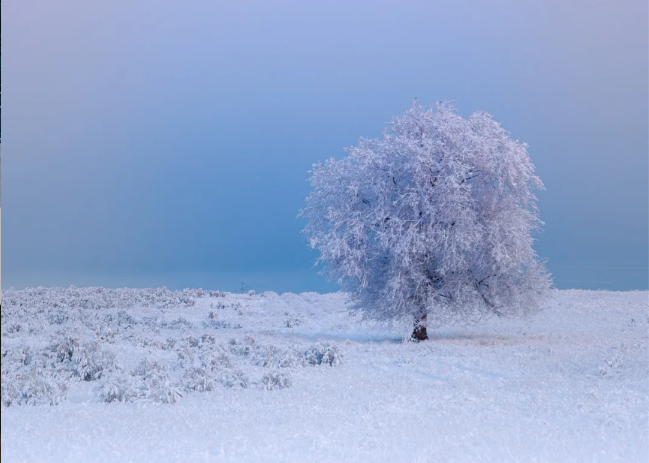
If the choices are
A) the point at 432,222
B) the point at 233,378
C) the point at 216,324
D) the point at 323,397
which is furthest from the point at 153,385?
the point at 216,324

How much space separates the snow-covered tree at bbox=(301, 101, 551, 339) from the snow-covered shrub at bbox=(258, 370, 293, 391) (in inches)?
239

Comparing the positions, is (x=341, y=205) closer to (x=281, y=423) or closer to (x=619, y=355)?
(x=619, y=355)

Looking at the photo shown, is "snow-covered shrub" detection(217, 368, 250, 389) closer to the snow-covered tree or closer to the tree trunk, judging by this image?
the snow-covered tree

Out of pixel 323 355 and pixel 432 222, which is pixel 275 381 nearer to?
pixel 323 355

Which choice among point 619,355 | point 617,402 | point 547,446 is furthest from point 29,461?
point 619,355

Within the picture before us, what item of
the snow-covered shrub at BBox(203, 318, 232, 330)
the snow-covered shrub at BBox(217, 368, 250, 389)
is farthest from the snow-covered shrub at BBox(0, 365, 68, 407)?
the snow-covered shrub at BBox(203, 318, 232, 330)

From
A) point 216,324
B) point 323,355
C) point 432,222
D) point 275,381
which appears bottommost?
point 216,324

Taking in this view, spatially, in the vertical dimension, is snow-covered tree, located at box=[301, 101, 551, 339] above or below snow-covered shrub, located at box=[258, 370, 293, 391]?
above

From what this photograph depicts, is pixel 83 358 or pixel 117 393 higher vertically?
pixel 83 358

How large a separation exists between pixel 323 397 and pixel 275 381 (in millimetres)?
1719

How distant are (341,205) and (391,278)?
2.63 metres

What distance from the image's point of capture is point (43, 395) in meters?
11.4

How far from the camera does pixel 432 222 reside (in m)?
17.8

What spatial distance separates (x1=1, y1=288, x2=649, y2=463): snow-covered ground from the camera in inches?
314
